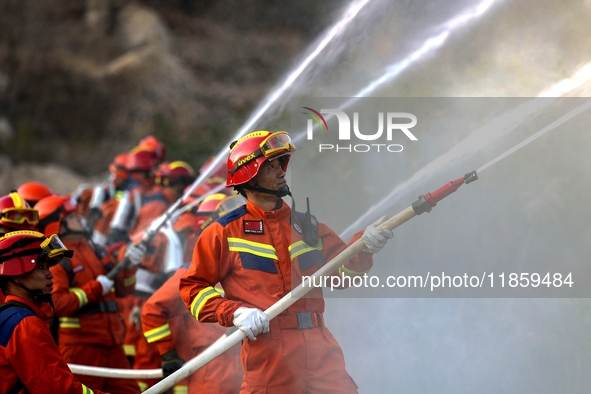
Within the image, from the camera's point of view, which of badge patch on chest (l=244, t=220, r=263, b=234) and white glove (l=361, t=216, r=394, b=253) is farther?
badge patch on chest (l=244, t=220, r=263, b=234)

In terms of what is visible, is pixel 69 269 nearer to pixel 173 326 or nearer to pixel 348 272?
pixel 173 326

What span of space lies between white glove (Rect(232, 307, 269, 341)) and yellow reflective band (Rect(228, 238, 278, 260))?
0.34 m

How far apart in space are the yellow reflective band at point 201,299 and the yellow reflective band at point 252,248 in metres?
0.25

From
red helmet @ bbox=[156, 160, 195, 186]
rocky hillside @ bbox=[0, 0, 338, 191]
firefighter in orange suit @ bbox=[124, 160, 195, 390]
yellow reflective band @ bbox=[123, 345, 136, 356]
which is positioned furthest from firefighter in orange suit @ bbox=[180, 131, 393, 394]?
rocky hillside @ bbox=[0, 0, 338, 191]

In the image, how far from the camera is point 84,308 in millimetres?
6234

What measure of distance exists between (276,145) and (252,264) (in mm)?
642

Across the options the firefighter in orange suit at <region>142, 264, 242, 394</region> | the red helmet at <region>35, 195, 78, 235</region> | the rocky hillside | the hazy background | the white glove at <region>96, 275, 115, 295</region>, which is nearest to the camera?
the hazy background

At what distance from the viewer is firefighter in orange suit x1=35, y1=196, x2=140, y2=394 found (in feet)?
19.8

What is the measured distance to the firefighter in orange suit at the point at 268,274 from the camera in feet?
13.1

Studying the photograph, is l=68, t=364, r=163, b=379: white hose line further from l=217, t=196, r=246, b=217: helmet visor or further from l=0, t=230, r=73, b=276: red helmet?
l=0, t=230, r=73, b=276: red helmet

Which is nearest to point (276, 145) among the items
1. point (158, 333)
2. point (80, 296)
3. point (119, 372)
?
point (158, 333)

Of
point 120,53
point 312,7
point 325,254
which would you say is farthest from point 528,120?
point 120,53

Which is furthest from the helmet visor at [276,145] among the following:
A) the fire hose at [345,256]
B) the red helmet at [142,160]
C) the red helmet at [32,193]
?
the red helmet at [142,160]

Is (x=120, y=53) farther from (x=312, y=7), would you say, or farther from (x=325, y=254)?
(x=325, y=254)
